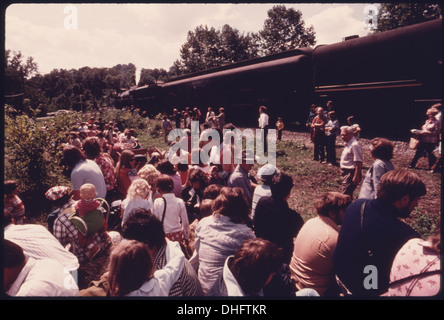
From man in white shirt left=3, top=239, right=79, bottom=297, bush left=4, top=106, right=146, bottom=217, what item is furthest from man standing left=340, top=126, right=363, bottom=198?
bush left=4, top=106, right=146, bottom=217

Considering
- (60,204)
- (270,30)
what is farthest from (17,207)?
(270,30)

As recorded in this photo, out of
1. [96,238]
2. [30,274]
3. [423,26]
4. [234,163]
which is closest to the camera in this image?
[30,274]

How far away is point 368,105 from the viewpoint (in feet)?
29.5

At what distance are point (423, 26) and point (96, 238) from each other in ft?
29.8

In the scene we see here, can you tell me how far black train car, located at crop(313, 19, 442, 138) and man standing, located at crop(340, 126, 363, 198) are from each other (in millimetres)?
4467

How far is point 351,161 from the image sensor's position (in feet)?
15.1

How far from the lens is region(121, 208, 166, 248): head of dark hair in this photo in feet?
7.13

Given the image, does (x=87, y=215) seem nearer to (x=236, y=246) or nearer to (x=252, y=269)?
(x=236, y=246)

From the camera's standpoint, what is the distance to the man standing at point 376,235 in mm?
1854

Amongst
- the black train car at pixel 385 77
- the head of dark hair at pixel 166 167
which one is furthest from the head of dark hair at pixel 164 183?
the black train car at pixel 385 77

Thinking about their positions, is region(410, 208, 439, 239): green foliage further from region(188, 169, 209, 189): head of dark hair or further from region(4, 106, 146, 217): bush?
region(4, 106, 146, 217): bush

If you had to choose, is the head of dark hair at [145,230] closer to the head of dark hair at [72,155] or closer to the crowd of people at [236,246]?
the crowd of people at [236,246]

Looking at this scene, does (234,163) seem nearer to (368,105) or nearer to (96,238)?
(96,238)
